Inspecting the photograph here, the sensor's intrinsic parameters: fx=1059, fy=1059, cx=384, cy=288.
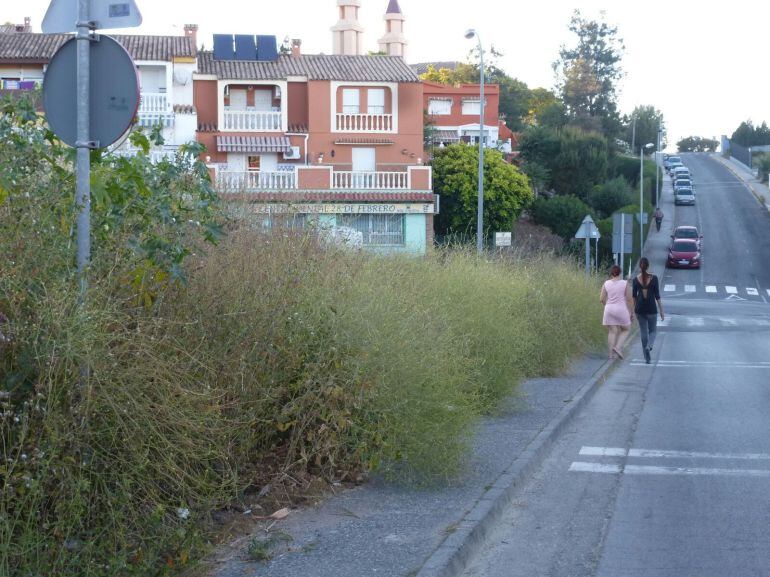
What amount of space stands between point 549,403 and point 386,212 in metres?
27.8

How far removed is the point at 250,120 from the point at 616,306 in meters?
32.8

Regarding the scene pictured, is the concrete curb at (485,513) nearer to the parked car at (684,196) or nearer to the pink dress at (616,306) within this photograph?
the pink dress at (616,306)

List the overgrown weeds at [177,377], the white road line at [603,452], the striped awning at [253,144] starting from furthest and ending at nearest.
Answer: the striped awning at [253,144], the white road line at [603,452], the overgrown weeds at [177,377]

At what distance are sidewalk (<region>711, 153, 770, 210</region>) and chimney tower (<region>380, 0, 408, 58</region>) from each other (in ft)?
116

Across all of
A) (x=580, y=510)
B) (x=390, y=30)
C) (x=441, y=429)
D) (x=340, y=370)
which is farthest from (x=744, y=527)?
(x=390, y=30)

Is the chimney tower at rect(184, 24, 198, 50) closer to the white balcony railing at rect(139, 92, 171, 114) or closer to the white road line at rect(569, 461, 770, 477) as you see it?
the white balcony railing at rect(139, 92, 171, 114)

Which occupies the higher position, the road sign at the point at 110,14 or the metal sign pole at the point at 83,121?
the road sign at the point at 110,14

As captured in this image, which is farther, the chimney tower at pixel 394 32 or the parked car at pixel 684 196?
the chimney tower at pixel 394 32

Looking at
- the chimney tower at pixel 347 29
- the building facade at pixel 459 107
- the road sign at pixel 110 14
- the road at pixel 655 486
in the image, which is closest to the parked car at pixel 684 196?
the building facade at pixel 459 107

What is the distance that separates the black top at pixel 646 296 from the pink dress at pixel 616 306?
0.30 m

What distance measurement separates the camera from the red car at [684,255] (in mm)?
62094

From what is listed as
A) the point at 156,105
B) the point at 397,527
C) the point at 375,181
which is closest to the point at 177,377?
the point at 397,527

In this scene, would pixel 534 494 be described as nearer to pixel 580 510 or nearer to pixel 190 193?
pixel 580 510

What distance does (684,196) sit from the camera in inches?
3612
